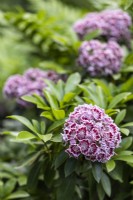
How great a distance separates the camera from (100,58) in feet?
6.57

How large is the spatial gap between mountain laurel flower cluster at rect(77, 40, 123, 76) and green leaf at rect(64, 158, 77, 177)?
675 mm

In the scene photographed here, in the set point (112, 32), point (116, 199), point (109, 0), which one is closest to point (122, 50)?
point (112, 32)

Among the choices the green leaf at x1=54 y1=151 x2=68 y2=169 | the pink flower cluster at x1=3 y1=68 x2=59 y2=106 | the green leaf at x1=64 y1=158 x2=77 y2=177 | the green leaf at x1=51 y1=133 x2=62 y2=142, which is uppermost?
the pink flower cluster at x1=3 y1=68 x2=59 y2=106

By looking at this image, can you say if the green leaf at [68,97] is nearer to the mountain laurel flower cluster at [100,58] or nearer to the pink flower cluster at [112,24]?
the mountain laurel flower cluster at [100,58]

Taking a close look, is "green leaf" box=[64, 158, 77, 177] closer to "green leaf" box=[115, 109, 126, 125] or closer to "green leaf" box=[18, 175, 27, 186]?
"green leaf" box=[115, 109, 126, 125]

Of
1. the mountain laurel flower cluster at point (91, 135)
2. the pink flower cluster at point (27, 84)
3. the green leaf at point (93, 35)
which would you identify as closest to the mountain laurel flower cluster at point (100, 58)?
the green leaf at point (93, 35)

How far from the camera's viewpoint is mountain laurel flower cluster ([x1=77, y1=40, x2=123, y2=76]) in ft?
6.57

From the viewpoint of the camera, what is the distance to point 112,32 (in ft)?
Result: 7.07

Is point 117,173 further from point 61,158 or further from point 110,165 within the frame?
point 61,158

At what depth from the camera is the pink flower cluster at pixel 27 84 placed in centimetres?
207

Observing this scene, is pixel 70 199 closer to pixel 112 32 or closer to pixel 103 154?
pixel 103 154

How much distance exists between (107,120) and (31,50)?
1.66 meters

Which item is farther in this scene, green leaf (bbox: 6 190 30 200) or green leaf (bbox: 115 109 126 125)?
green leaf (bbox: 6 190 30 200)

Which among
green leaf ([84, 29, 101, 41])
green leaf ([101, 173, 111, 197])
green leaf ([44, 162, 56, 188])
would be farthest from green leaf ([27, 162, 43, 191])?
green leaf ([84, 29, 101, 41])
